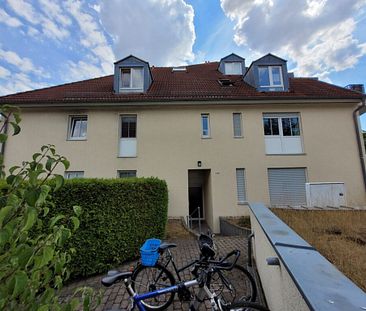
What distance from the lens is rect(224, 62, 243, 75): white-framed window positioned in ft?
51.1

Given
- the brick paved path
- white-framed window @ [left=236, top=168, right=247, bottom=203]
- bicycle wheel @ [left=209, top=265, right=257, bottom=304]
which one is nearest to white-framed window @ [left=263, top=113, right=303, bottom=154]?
white-framed window @ [left=236, top=168, right=247, bottom=203]

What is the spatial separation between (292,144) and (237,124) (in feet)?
10.4

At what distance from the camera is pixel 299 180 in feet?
35.5

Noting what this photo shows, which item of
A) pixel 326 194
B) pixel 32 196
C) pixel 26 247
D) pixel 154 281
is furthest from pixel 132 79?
pixel 26 247

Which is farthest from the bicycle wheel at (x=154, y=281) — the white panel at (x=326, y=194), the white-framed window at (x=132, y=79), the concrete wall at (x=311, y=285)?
the white-framed window at (x=132, y=79)

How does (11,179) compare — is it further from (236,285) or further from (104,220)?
(104,220)

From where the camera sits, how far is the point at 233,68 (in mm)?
15672

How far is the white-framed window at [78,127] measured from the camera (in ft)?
36.6

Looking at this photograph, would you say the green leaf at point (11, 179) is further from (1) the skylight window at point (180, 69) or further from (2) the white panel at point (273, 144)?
(1) the skylight window at point (180, 69)

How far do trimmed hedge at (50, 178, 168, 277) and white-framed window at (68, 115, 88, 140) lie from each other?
270 inches

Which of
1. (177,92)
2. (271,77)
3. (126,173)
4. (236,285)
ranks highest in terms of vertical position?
(271,77)

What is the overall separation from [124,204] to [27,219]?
4.80 metres

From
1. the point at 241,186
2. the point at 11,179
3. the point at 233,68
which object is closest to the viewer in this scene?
the point at 11,179

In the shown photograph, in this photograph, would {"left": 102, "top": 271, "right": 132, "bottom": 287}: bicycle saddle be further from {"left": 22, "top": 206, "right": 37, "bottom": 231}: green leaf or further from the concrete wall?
{"left": 22, "top": 206, "right": 37, "bottom": 231}: green leaf
